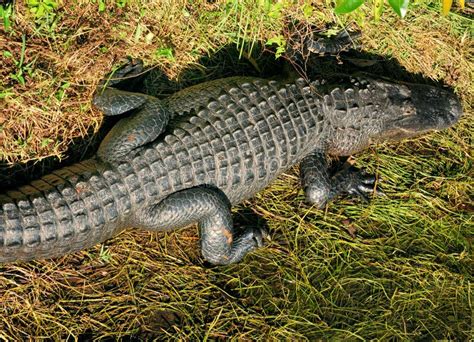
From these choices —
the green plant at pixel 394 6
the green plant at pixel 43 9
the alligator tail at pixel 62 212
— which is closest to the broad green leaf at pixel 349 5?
the green plant at pixel 394 6

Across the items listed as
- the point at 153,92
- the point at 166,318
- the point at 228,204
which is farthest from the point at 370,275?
the point at 153,92

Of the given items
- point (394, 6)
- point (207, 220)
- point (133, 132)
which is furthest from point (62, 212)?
point (394, 6)

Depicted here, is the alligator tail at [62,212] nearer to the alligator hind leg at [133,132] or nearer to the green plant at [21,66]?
the alligator hind leg at [133,132]

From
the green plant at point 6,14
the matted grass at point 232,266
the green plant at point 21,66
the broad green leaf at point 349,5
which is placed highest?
the broad green leaf at point 349,5

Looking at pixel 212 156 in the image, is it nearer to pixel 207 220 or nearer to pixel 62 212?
pixel 207 220

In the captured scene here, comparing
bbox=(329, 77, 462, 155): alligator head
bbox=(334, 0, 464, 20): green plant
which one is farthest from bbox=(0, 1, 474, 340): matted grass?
bbox=(334, 0, 464, 20): green plant

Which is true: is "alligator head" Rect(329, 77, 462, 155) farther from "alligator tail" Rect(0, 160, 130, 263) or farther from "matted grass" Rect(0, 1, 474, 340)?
"alligator tail" Rect(0, 160, 130, 263)
